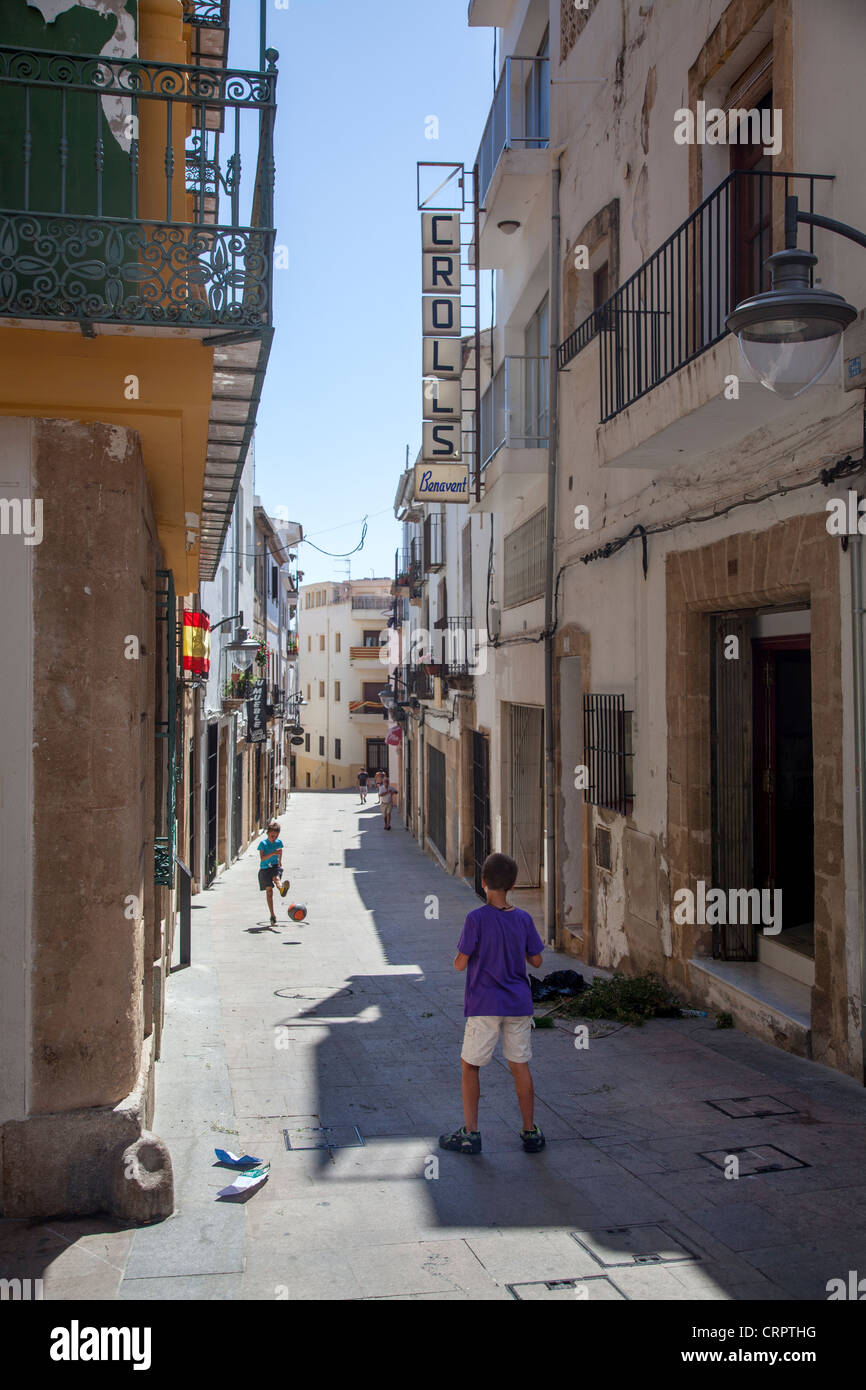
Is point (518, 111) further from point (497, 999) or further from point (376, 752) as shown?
point (376, 752)

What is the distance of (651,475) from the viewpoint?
884 centimetres

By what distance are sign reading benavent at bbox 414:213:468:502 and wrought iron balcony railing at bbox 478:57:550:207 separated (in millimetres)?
875

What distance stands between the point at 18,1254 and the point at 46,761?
1.83 m

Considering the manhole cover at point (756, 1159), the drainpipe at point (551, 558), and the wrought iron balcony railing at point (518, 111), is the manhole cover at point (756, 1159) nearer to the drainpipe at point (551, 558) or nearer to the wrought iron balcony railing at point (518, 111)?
the drainpipe at point (551, 558)

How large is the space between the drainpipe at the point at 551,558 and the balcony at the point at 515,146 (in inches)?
20.2

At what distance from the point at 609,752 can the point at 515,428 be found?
526 centimetres

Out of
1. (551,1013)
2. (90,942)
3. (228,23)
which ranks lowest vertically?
(551,1013)

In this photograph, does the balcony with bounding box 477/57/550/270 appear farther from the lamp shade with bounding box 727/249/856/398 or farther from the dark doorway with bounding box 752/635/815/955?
the lamp shade with bounding box 727/249/856/398

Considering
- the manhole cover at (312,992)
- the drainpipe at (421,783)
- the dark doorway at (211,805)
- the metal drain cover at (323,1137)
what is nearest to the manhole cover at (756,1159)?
the metal drain cover at (323,1137)

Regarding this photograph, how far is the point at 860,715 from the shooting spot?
18.9 ft

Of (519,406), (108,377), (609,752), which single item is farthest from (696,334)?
(519,406)

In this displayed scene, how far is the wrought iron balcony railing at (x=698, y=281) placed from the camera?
22.2 ft
